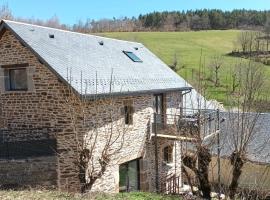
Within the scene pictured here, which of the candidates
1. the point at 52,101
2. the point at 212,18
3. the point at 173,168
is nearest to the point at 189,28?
the point at 212,18

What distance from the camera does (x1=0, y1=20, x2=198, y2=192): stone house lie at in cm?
1409

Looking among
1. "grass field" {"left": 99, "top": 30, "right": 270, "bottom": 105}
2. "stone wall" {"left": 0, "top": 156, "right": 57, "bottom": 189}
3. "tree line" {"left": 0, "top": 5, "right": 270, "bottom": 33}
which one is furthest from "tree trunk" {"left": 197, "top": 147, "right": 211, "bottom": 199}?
"tree line" {"left": 0, "top": 5, "right": 270, "bottom": 33}

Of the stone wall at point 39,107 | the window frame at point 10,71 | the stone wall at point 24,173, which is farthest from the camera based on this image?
the window frame at point 10,71

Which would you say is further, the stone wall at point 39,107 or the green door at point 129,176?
the green door at point 129,176

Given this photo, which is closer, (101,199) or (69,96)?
(101,199)

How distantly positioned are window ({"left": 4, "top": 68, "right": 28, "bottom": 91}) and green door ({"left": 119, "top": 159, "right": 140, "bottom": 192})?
18.1 feet

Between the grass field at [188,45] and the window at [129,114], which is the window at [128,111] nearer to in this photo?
the window at [129,114]

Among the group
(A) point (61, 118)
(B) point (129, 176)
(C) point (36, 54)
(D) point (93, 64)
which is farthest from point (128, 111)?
(C) point (36, 54)

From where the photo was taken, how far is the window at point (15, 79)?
15711mm

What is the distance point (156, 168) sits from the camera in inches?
753

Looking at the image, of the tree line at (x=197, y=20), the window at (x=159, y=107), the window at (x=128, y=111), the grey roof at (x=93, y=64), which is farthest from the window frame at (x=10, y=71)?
the tree line at (x=197, y=20)

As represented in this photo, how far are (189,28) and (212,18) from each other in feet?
25.7

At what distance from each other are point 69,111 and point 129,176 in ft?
16.8

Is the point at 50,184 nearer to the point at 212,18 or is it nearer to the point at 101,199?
the point at 101,199
